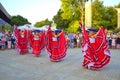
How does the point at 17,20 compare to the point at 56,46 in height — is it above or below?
above

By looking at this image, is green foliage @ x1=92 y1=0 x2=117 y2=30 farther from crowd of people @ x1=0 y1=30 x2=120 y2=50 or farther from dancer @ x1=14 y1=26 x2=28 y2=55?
dancer @ x1=14 y1=26 x2=28 y2=55

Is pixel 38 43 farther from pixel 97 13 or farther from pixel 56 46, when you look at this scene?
pixel 97 13

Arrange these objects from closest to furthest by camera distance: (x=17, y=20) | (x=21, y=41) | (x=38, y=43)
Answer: (x=38, y=43) < (x=21, y=41) < (x=17, y=20)

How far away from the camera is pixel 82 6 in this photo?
65.2 m

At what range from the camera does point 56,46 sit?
15008 millimetres

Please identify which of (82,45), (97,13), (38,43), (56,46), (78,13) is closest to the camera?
(82,45)

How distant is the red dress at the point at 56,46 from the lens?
48.9ft

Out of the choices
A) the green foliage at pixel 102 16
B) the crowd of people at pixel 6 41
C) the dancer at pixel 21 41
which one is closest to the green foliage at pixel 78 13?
the green foliage at pixel 102 16

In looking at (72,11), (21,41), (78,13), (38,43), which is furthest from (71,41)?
(78,13)

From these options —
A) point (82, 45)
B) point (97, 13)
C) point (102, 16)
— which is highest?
point (97, 13)

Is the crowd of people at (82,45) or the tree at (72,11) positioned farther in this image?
the tree at (72,11)

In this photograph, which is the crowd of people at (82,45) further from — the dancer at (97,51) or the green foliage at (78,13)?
the green foliage at (78,13)

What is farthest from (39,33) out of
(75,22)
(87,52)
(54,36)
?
(75,22)

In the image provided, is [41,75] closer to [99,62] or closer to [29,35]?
[99,62]
